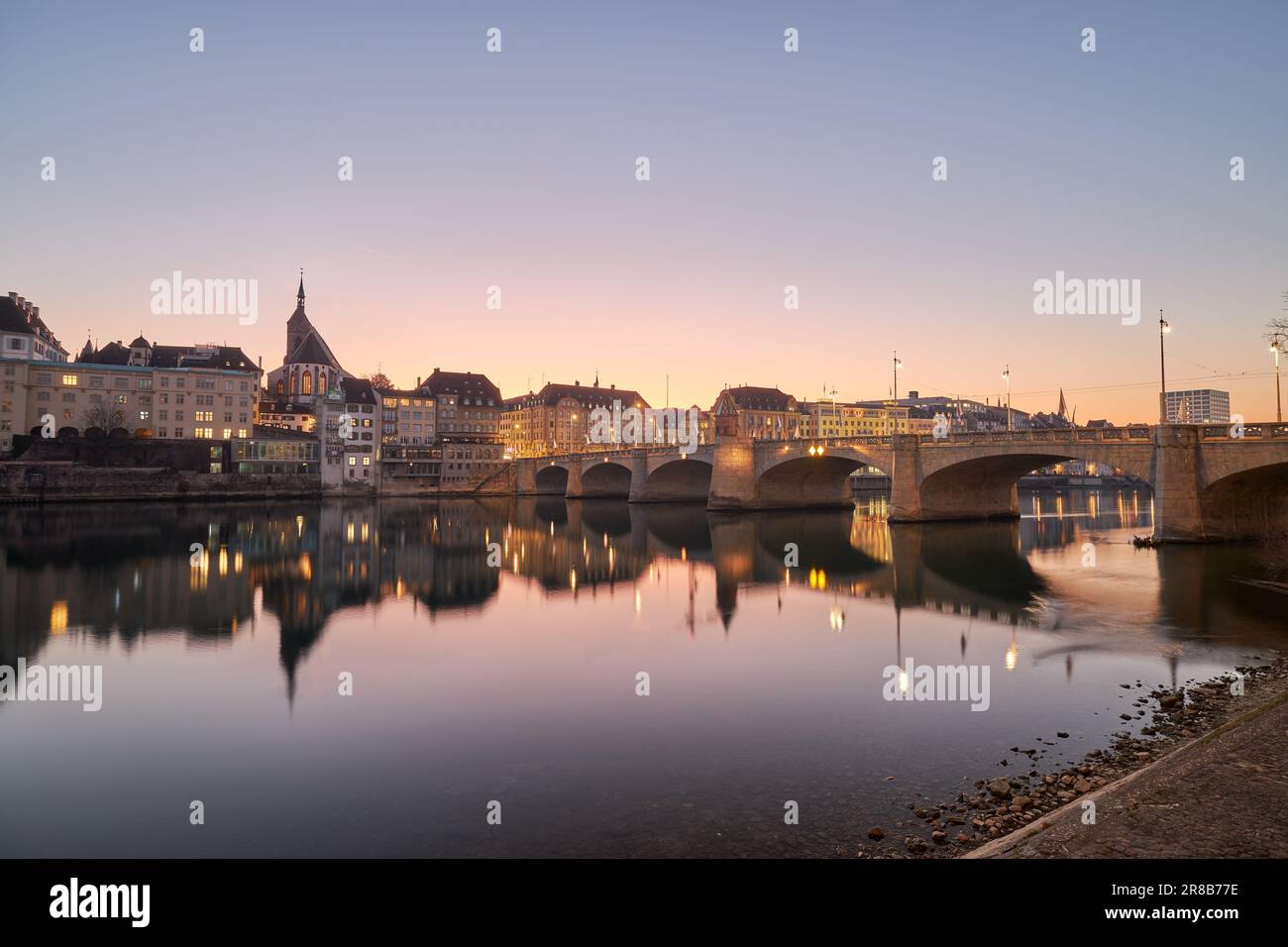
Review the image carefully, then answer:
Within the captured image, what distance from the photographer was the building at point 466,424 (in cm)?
12244

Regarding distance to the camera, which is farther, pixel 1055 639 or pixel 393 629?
pixel 393 629

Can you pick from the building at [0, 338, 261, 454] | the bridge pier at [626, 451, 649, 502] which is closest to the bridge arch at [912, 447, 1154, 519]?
the bridge pier at [626, 451, 649, 502]

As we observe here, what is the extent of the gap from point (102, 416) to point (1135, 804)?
111879 millimetres

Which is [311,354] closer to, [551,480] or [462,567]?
[551,480]

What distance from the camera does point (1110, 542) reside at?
4872 cm

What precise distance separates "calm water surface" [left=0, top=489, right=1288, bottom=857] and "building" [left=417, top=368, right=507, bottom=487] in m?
79.0

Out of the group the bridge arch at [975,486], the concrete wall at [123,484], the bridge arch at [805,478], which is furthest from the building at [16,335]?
the bridge arch at [975,486]

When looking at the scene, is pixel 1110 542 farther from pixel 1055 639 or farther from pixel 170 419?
pixel 170 419

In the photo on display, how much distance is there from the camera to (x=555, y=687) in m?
18.2

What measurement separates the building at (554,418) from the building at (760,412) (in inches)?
956
